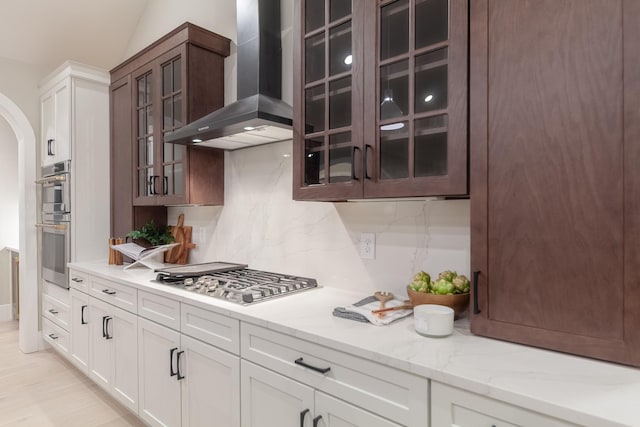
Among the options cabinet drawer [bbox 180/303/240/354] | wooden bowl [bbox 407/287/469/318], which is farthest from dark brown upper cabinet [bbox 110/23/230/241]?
wooden bowl [bbox 407/287/469/318]

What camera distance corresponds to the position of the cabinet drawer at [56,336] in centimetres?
300

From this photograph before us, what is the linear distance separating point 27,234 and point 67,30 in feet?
6.14

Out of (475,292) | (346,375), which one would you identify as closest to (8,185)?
(346,375)

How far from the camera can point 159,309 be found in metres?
1.96

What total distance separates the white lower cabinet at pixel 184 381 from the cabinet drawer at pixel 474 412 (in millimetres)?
868

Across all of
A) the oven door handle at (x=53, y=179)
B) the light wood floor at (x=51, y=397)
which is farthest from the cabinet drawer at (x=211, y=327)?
the oven door handle at (x=53, y=179)

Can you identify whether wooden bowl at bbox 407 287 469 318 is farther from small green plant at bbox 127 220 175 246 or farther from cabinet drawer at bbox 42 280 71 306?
cabinet drawer at bbox 42 280 71 306

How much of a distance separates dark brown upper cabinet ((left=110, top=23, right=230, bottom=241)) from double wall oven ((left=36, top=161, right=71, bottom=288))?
43 cm

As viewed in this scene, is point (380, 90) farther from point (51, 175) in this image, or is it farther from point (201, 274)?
point (51, 175)

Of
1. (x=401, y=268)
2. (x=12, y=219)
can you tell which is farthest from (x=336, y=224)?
(x=12, y=219)

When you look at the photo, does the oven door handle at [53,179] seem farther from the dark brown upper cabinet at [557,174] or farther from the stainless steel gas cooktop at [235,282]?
the dark brown upper cabinet at [557,174]

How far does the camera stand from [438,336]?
1203mm

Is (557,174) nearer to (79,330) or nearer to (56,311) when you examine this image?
(79,330)

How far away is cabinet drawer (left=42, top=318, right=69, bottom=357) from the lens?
2998 mm
